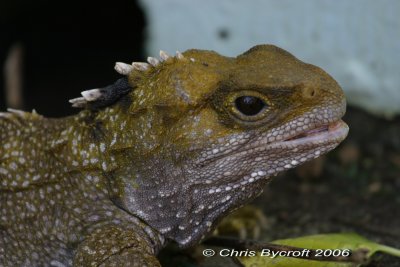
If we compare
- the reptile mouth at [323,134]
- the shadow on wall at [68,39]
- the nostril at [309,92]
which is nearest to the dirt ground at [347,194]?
the reptile mouth at [323,134]

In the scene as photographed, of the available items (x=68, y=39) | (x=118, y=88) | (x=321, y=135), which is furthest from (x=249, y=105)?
(x=68, y=39)

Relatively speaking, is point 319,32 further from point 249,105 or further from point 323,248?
point 249,105

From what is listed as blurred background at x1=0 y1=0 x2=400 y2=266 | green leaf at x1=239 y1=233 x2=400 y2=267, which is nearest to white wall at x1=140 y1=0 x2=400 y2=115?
blurred background at x1=0 y1=0 x2=400 y2=266

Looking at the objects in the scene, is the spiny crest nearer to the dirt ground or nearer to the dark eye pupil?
the dark eye pupil

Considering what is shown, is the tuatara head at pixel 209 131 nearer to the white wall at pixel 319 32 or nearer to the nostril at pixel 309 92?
the nostril at pixel 309 92

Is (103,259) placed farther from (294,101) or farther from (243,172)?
(294,101)

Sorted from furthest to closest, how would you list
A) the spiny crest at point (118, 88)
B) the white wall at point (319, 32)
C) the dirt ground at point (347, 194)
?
the white wall at point (319, 32) → the dirt ground at point (347, 194) → the spiny crest at point (118, 88)

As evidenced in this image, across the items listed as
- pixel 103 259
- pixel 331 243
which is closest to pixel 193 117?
pixel 103 259
